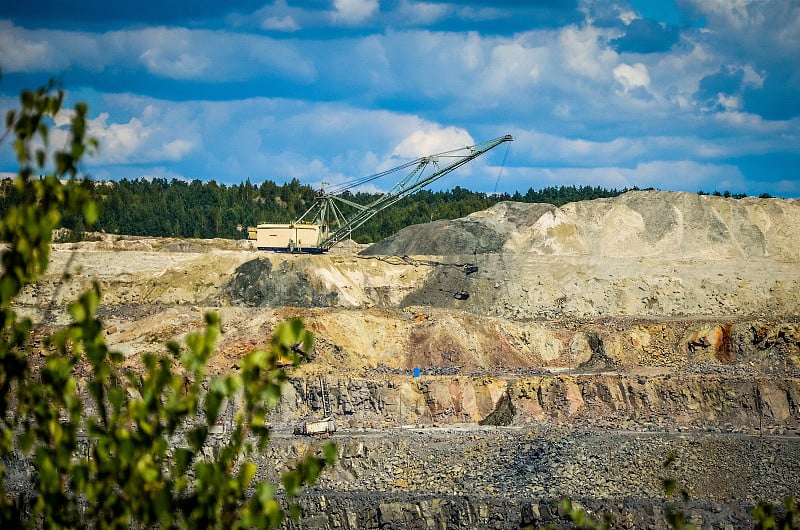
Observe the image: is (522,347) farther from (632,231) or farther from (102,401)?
(102,401)

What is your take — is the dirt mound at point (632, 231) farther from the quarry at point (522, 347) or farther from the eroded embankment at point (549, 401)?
the eroded embankment at point (549, 401)

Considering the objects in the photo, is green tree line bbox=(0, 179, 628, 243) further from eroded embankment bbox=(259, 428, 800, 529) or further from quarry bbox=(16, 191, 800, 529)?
eroded embankment bbox=(259, 428, 800, 529)

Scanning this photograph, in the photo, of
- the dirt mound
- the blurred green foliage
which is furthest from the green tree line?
the blurred green foliage

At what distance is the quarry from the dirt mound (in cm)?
15

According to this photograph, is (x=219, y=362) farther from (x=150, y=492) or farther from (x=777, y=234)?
(x=777, y=234)

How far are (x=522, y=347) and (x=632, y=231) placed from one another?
83.0ft

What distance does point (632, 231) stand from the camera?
71.4 metres

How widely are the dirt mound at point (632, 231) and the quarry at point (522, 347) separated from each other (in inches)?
5.9

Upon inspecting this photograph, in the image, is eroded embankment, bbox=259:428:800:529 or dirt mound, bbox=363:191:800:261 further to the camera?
dirt mound, bbox=363:191:800:261

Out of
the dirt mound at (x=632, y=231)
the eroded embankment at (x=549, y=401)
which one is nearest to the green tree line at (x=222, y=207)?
the dirt mound at (x=632, y=231)

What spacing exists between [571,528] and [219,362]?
19.4 metres

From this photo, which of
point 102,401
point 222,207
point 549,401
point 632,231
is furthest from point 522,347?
point 222,207

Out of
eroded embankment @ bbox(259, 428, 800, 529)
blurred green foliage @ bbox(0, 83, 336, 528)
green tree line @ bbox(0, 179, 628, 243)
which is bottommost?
eroded embankment @ bbox(259, 428, 800, 529)

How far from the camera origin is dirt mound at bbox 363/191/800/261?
69312 millimetres
